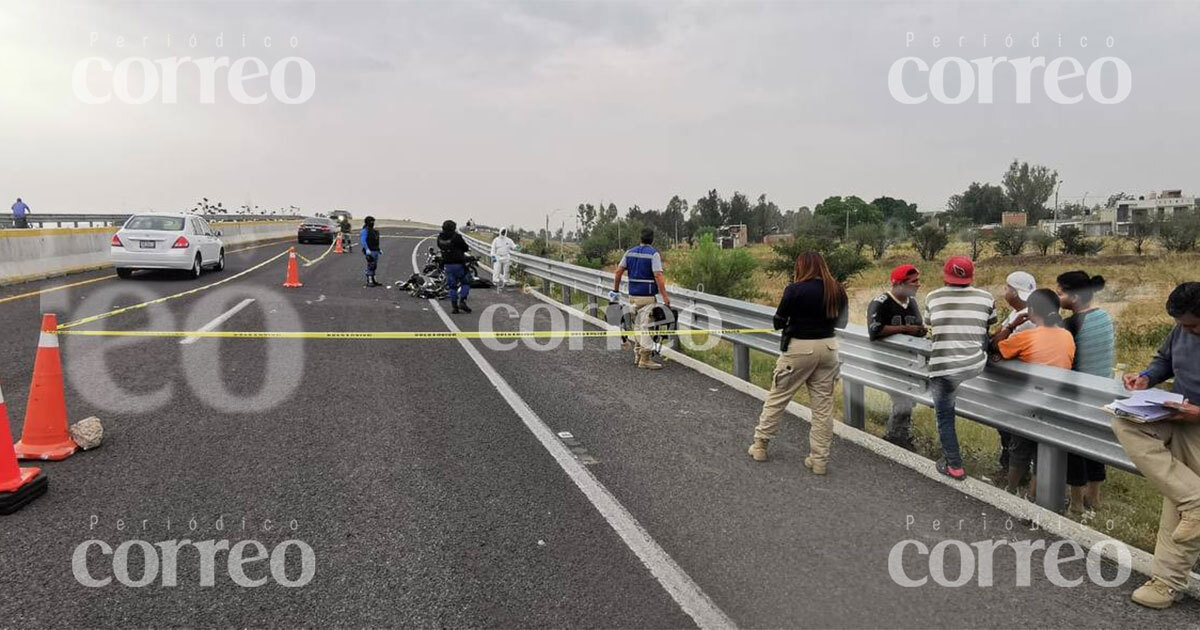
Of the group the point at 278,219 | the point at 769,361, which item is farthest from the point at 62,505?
the point at 278,219

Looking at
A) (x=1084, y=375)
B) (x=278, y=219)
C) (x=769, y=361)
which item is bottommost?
(x=769, y=361)

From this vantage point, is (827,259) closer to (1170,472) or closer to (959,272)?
(959,272)

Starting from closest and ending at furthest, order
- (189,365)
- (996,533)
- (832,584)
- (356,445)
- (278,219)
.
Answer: (832,584) < (996,533) < (356,445) < (189,365) < (278,219)

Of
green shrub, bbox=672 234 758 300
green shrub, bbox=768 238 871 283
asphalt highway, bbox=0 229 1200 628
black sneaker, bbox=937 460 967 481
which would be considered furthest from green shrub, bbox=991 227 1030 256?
black sneaker, bbox=937 460 967 481

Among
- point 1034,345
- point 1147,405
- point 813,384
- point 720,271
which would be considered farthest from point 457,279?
point 720,271

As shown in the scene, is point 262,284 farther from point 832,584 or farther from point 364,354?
point 832,584

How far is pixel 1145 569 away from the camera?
12.8ft

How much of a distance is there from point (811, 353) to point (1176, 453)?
7.41 ft

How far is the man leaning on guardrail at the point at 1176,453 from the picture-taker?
3592 mm

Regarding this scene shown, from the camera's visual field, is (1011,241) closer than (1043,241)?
No

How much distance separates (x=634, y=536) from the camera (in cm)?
423

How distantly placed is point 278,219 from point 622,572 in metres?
67.9

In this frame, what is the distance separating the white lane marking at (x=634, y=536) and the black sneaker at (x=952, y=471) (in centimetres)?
242

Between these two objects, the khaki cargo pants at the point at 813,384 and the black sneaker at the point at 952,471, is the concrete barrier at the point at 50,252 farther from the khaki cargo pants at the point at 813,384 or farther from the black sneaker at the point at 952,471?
the black sneaker at the point at 952,471
